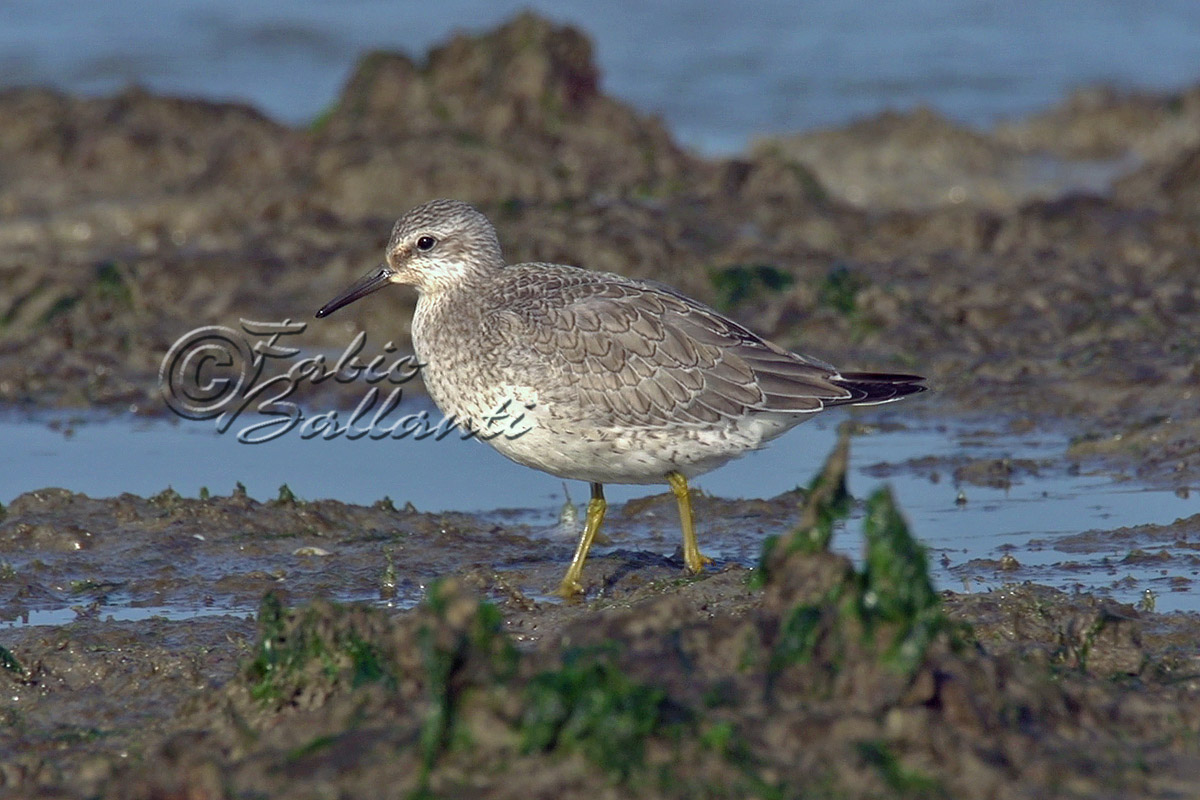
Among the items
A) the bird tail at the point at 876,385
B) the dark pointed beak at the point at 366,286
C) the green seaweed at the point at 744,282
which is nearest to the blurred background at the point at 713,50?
the green seaweed at the point at 744,282

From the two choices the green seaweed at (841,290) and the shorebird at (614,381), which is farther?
the green seaweed at (841,290)

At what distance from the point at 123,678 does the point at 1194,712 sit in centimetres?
361

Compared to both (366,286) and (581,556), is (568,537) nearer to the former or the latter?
(581,556)

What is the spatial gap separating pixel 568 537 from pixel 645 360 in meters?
1.30

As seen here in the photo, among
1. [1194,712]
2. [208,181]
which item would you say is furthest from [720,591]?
[208,181]

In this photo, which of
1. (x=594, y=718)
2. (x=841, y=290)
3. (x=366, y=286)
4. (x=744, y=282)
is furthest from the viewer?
(x=744, y=282)

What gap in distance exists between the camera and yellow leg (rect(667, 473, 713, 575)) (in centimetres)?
719

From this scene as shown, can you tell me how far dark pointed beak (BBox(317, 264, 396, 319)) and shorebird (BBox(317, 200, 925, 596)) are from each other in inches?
26.1

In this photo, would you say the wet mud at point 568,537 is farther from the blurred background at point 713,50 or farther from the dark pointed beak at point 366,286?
the blurred background at point 713,50

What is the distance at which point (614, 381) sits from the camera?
720cm

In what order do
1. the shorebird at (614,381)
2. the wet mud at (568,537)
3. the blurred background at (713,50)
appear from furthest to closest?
the blurred background at (713,50)
the shorebird at (614,381)
the wet mud at (568,537)

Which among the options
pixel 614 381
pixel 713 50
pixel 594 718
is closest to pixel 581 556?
pixel 614 381

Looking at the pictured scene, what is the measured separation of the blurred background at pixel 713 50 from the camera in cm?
2053

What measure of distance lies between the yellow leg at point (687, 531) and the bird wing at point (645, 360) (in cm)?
31
